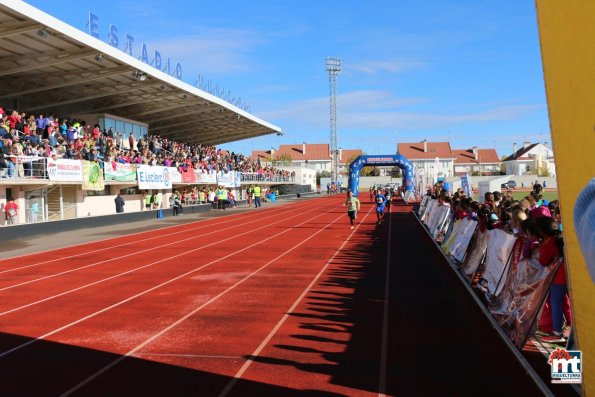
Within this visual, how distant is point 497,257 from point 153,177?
85.0 feet

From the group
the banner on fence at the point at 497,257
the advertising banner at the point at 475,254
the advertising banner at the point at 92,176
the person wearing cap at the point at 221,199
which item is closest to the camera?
the banner on fence at the point at 497,257

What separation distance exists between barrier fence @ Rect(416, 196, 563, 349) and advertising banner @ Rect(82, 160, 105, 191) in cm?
1875

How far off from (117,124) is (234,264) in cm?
2485

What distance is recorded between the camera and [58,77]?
26.8 meters

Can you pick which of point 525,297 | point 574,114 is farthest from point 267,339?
point 574,114

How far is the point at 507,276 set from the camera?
6.50 meters

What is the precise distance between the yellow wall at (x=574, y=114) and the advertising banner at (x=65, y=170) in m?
21.5

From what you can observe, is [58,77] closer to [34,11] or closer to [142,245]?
[34,11]

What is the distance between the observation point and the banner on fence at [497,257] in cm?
674

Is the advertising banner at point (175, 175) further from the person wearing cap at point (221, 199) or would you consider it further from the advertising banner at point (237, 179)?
the advertising banner at point (237, 179)

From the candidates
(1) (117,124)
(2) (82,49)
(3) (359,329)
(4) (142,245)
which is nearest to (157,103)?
(1) (117,124)

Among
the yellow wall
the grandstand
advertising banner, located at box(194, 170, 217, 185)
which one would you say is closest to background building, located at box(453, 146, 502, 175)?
the grandstand

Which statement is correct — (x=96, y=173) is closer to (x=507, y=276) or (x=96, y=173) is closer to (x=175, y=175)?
(x=175, y=175)

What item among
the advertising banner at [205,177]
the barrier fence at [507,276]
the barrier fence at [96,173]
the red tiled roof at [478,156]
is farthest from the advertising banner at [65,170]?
the red tiled roof at [478,156]
